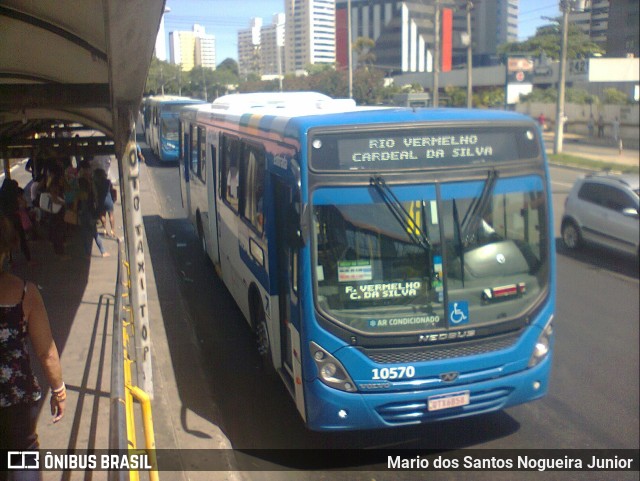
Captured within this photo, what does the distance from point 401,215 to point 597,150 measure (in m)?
37.0

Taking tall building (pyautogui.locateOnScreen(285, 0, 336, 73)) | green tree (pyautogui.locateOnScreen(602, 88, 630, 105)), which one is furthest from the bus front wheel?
green tree (pyautogui.locateOnScreen(602, 88, 630, 105))

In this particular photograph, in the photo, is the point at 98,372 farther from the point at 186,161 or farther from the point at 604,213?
the point at 604,213

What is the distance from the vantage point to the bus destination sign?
17.6 ft

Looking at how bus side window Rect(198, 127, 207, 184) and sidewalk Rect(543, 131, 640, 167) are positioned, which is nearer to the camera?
bus side window Rect(198, 127, 207, 184)

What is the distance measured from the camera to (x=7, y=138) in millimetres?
10820

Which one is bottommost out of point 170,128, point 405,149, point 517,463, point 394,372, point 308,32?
point 517,463

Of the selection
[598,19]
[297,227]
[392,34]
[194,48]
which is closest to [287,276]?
[297,227]

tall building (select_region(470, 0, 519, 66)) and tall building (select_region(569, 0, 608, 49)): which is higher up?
tall building (select_region(470, 0, 519, 66))

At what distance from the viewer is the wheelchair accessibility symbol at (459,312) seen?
17.4 feet

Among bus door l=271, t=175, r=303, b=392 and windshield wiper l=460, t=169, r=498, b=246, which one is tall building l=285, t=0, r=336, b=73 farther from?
windshield wiper l=460, t=169, r=498, b=246

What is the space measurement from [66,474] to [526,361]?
374 centimetres

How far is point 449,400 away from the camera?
17.6 ft

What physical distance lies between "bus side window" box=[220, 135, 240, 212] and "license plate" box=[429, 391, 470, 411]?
401 centimetres

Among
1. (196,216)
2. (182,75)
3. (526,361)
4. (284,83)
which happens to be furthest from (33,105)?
(284,83)
